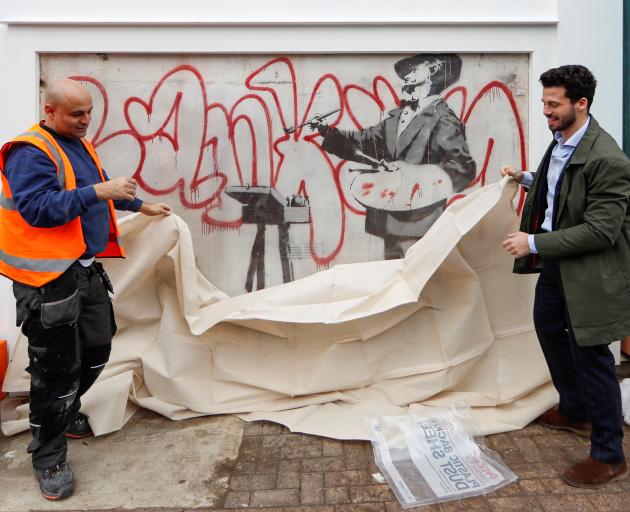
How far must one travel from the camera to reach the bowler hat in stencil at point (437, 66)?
402 cm

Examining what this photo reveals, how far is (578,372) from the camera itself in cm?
288

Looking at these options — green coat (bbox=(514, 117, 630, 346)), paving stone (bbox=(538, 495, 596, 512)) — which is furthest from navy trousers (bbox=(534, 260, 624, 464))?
paving stone (bbox=(538, 495, 596, 512))

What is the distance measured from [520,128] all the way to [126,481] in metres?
3.35

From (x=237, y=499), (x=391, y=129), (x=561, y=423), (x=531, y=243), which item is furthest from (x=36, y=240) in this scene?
(x=561, y=423)

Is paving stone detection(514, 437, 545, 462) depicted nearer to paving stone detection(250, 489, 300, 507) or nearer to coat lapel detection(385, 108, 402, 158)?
paving stone detection(250, 489, 300, 507)

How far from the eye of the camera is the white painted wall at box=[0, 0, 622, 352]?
3914 mm

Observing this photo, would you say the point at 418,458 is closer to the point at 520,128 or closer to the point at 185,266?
the point at 185,266

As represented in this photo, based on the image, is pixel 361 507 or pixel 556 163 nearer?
pixel 361 507

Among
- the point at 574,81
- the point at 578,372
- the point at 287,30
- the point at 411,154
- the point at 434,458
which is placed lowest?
the point at 434,458

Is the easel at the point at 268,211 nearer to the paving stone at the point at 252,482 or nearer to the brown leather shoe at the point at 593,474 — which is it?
the paving stone at the point at 252,482

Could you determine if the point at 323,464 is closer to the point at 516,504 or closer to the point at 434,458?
the point at 434,458

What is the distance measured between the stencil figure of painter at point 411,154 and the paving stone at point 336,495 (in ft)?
6.11

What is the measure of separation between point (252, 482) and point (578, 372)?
1698 millimetres

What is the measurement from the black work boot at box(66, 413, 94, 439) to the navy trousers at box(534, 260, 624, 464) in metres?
2.60
